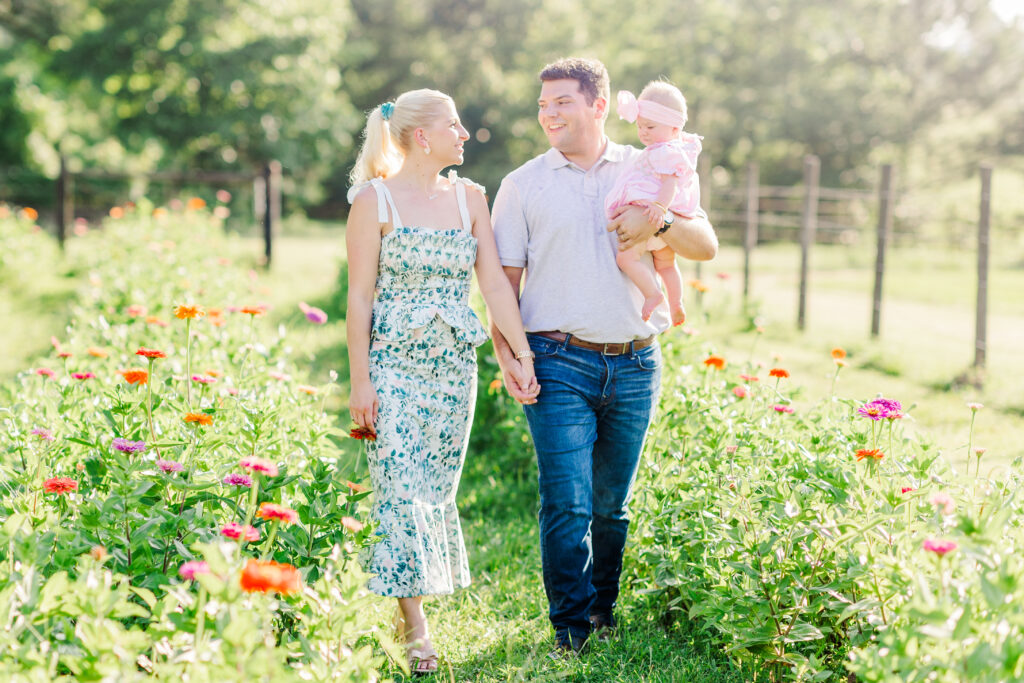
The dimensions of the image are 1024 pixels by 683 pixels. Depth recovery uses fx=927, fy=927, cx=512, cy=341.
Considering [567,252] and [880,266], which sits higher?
[567,252]

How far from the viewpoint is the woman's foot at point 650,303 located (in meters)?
2.96

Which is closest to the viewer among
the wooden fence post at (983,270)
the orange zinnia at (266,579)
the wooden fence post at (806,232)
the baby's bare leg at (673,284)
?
the orange zinnia at (266,579)

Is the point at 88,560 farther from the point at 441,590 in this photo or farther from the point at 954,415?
the point at 954,415

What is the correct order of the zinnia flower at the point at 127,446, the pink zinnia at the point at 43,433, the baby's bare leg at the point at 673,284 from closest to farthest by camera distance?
1. the zinnia flower at the point at 127,446
2. the pink zinnia at the point at 43,433
3. the baby's bare leg at the point at 673,284

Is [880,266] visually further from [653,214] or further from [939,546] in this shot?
[939,546]

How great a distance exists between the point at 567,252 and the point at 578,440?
0.60 meters

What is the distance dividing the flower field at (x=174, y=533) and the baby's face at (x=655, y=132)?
145 centimetres

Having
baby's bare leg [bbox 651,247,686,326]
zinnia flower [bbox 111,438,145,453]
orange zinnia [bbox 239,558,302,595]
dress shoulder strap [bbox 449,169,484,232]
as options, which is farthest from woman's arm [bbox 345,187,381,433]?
orange zinnia [bbox 239,558,302,595]

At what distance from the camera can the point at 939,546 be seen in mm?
1766

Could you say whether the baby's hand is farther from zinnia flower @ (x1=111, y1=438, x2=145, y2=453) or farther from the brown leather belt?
zinnia flower @ (x1=111, y1=438, x2=145, y2=453)

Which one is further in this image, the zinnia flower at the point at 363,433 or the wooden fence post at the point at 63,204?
the wooden fence post at the point at 63,204

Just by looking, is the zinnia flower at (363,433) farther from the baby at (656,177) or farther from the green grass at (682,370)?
the baby at (656,177)

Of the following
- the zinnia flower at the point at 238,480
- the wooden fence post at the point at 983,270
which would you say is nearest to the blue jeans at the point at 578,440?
the zinnia flower at the point at 238,480

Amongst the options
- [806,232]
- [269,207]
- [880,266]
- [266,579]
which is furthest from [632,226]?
[269,207]
